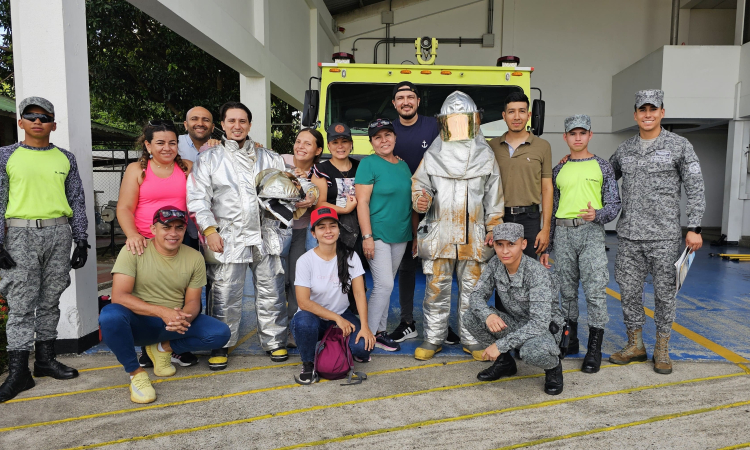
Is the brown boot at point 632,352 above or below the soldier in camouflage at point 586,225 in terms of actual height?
below

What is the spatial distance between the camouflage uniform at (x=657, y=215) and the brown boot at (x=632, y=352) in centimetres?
6

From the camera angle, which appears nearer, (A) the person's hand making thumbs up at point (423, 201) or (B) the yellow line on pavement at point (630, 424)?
(B) the yellow line on pavement at point (630, 424)

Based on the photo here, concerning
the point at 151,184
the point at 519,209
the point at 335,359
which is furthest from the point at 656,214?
the point at 151,184

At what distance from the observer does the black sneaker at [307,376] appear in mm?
3131

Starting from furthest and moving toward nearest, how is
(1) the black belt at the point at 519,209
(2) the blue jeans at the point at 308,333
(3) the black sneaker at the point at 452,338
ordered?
(3) the black sneaker at the point at 452,338, (1) the black belt at the point at 519,209, (2) the blue jeans at the point at 308,333

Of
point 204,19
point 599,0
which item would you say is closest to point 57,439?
point 204,19

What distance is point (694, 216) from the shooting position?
3244 millimetres

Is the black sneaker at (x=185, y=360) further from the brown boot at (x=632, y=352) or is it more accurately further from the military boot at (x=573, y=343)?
the brown boot at (x=632, y=352)

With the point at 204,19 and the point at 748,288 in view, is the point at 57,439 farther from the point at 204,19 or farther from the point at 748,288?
the point at 748,288

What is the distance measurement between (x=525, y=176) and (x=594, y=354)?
129 centimetres

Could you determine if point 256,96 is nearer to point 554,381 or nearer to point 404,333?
point 404,333

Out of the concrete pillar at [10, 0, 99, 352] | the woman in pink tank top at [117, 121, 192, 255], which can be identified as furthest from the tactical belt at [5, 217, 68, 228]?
the concrete pillar at [10, 0, 99, 352]

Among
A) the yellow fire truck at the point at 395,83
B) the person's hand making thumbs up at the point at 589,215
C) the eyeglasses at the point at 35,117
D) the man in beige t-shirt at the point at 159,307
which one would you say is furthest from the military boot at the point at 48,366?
the person's hand making thumbs up at the point at 589,215

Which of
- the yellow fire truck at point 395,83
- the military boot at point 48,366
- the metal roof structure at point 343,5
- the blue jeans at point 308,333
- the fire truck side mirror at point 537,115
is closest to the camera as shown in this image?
the blue jeans at point 308,333
